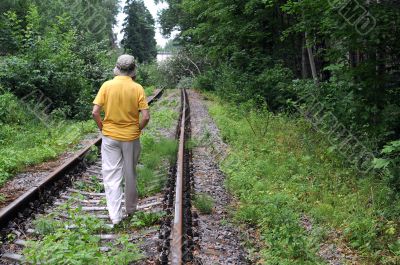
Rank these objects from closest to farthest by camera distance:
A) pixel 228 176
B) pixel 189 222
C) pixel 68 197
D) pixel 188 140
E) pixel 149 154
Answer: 1. pixel 189 222
2. pixel 68 197
3. pixel 228 176
4. pixel 149 154
5. pixel 188 140

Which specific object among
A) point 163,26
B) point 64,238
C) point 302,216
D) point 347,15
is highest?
point 163,26

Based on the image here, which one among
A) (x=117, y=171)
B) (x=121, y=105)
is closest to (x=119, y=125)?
(x=121, y=105)

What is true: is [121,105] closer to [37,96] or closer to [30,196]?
[30,196]

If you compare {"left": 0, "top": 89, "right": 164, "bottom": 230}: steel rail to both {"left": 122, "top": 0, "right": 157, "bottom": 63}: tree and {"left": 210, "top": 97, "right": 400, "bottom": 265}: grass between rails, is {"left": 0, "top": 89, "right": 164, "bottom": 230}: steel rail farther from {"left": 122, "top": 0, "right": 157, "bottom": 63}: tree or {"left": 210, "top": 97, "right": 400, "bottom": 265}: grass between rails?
{"left": 122, "top": 0, "right": 157, "bottom": 63}: tree

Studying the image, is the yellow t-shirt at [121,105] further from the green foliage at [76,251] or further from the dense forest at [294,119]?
the dense forest at [294,119]

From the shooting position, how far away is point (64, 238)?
463 cm

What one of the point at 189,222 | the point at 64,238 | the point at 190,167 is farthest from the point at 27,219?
the point at 190,167

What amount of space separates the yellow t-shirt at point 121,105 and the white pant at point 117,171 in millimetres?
124

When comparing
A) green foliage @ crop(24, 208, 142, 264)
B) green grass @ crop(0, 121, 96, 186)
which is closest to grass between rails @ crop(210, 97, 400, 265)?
green foliage @ crop(24, 208, 142, 264)

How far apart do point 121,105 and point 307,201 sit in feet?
10.4

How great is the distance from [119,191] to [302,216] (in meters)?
2.51

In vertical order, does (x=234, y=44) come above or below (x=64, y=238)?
above

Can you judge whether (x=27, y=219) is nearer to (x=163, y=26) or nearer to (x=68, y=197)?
(x=68, y=197)

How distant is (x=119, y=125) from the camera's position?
5816 mm
